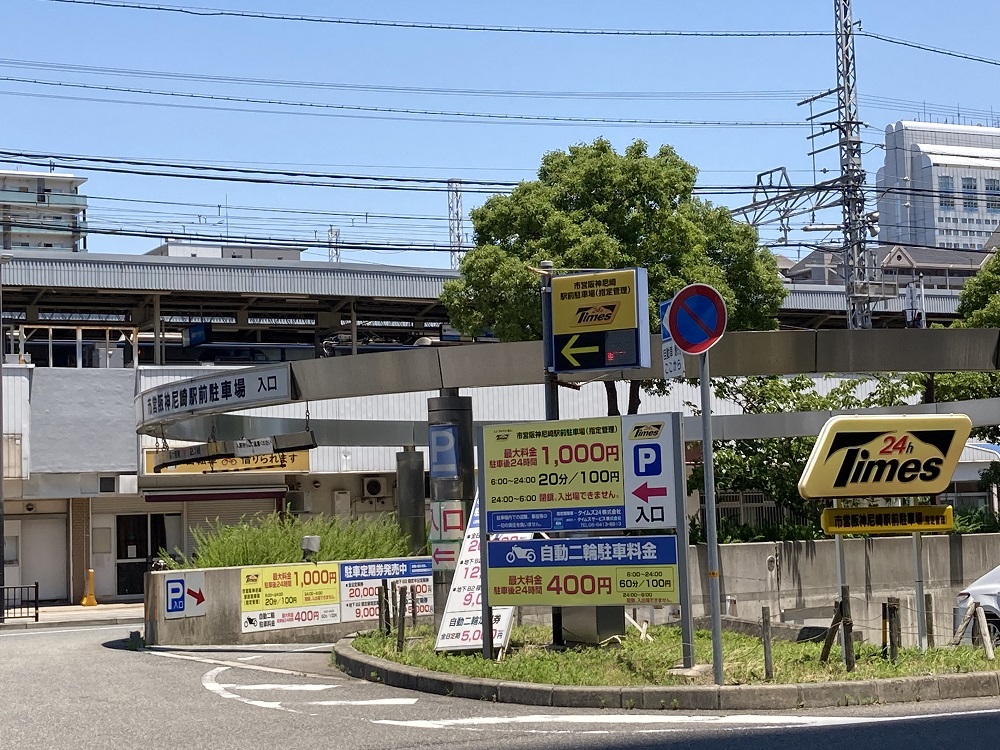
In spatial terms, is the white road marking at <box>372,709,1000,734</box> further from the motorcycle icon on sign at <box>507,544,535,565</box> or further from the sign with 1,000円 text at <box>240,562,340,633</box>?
the sign with 1,000円 text at <box>240,562,340,633</box>

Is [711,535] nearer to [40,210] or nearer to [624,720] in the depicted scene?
[624,720]

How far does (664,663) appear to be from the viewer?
1252cm

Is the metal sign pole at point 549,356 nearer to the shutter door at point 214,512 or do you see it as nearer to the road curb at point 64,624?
the road curb at point 64,624

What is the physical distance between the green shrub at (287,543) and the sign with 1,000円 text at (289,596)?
0.52m

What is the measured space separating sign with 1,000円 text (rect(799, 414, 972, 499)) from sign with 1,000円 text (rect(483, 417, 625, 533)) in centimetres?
217

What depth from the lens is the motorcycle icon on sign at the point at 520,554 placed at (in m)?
13.8

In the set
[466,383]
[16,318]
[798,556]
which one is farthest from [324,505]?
[466,383]

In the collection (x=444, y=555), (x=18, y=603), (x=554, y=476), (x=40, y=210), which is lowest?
(x=18, y=603)

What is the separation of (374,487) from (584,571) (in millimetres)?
23303

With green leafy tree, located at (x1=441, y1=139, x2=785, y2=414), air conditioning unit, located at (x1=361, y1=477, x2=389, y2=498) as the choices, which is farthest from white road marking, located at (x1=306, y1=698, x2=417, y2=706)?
air conditioning unit, located at (x1=361, y1=477, x2=389, y2=498)

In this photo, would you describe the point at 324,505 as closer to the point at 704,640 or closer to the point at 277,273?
the point at 277,273

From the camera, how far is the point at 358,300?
38.9 m

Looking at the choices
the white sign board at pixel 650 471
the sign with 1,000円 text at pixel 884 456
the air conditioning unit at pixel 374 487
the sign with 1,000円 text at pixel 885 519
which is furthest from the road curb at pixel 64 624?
the sign with 1,000円 text at pixel 884 456

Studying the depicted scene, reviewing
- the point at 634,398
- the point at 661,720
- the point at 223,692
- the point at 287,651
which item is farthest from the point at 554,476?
the point at 634,398
